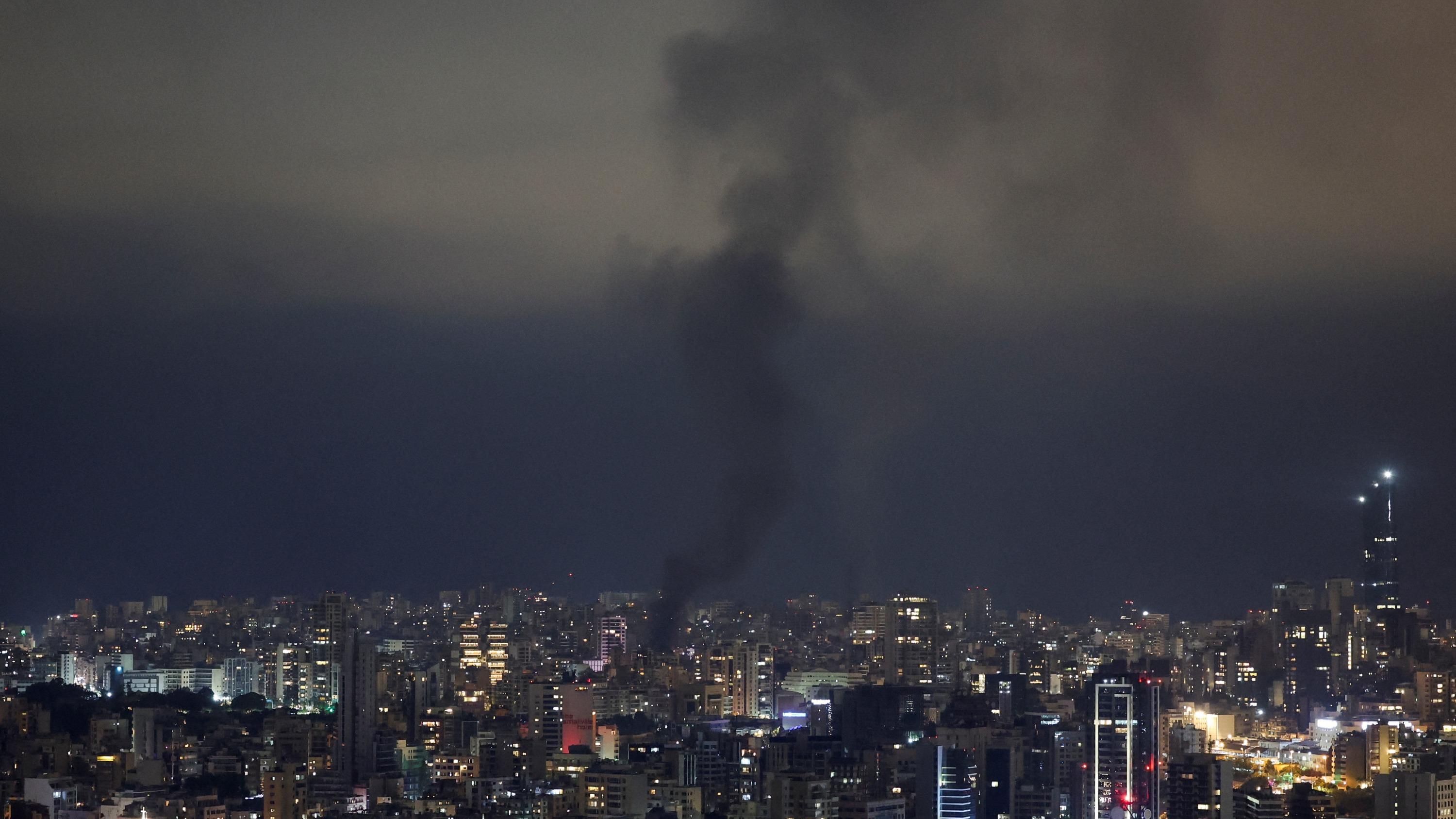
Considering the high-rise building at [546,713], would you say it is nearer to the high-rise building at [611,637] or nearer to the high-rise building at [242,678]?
the high-rise building at [611,637]

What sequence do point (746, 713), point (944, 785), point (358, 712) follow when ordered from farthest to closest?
point (746, 713) < point (358, 712) < point (944, 785)

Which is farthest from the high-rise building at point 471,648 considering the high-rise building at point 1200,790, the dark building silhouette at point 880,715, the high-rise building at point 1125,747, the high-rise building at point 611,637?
the high-rise building at point 1200,790

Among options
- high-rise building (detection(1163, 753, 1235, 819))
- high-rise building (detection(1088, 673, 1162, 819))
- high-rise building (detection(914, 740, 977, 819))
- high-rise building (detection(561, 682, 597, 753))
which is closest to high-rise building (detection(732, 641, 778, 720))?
high-rise building (detection(561, 682, 597, 753))

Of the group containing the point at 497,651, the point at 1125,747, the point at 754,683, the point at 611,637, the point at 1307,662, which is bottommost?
the point at 1125,747

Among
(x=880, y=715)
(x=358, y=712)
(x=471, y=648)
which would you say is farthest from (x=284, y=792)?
(x=471, y=648)

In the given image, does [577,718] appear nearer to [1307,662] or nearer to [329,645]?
[329,645]

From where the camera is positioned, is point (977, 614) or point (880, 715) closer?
point (880, 715)

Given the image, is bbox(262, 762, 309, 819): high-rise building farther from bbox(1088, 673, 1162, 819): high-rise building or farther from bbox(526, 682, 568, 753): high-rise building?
bbox(1088, 673, 1162, 819): high-rise building
